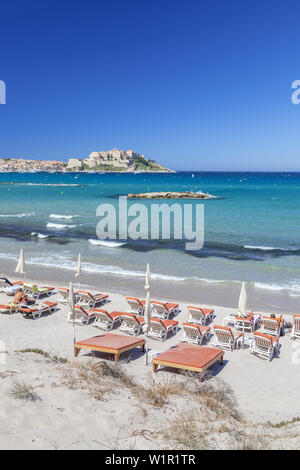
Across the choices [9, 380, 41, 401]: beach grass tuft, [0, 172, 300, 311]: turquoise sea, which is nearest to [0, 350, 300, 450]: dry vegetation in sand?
[9, 380, 41, 401]: beach grass tuft

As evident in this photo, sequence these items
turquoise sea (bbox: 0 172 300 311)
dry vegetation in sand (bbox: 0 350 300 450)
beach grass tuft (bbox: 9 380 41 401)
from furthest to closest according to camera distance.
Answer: turquoise sea (bbox: 0 172 300 311) < beach grass tuft (bbox: 9 380 41 401) < dry vegetation in sand (bbox: 0 350 300 450)

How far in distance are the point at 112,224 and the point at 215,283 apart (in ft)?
63.1

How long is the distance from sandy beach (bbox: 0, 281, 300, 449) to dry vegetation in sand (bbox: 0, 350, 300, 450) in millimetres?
17

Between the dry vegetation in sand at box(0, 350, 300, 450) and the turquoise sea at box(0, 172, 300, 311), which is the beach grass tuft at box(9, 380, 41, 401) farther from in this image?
the turquoise sea at box(0, 172, 300, 311)

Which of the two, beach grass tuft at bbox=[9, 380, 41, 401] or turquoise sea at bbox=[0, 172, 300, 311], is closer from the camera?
beach grass tuft at bbox=[9, 380, 41, 401]

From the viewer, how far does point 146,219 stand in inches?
Answer: 1519

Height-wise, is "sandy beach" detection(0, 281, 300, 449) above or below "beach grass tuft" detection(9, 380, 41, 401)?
below

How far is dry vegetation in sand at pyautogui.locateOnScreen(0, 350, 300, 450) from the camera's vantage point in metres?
4.91

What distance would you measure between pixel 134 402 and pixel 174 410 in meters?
0.68

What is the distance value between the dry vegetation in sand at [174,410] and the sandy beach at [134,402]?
0.02 m

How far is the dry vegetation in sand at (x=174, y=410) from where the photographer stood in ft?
16.1
